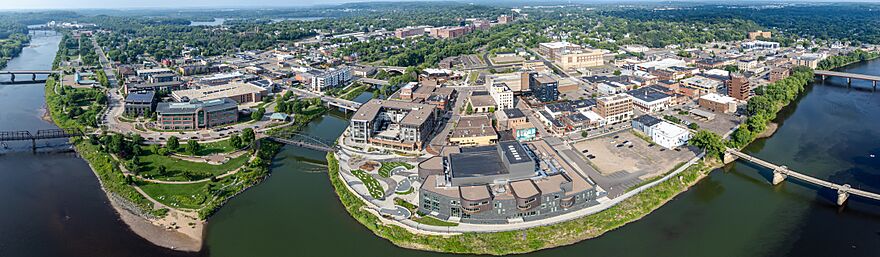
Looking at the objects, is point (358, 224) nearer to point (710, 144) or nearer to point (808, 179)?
point (710, 144)

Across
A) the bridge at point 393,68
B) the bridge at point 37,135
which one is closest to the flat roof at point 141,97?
the bridge at point 37,135

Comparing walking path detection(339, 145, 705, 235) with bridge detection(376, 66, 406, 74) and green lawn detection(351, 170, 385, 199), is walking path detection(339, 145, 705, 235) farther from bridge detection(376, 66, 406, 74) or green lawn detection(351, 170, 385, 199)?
bridge detection(376, 66, 406, 74)

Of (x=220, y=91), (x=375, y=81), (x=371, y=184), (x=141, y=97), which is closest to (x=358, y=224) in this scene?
(x=371, y=184)

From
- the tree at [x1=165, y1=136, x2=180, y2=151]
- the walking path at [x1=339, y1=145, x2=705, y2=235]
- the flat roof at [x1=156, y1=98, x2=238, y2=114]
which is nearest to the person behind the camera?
the walking path at [x1=339, y1=145, x2=705, y2=235]

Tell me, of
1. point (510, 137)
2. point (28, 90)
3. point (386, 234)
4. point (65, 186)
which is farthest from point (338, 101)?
point (28, 90)

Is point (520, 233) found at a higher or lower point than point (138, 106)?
lower

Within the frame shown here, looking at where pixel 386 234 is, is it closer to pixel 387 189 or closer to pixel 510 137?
pixel 387 189

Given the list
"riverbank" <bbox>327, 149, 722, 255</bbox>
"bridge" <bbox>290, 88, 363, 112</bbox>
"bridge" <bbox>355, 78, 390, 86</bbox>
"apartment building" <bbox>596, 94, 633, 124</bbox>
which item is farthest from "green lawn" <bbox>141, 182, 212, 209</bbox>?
"bridge" <bbox>355, 78, 390, 86</bbox>
